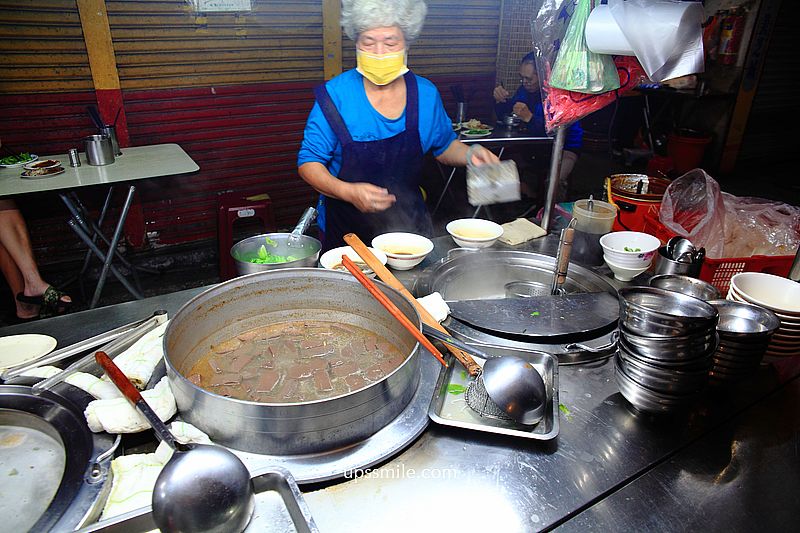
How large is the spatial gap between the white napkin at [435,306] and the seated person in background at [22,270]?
4.26 meters

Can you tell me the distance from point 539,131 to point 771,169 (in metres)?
7.52

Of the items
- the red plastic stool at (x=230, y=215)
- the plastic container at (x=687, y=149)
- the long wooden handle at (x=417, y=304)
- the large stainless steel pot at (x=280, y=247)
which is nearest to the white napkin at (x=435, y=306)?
the long wooden handle at (x=417, y=304)

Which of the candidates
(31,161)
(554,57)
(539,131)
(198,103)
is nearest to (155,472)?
(554,57)

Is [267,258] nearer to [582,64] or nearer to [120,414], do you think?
[120,414]

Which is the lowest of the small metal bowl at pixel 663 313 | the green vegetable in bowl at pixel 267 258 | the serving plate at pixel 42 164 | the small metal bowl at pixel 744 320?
the serving plate at pixel 42 164

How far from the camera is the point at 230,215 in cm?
542

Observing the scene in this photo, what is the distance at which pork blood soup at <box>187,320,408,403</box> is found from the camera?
156 centimetres

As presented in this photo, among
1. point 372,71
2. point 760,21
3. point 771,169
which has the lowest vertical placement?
point 771,169

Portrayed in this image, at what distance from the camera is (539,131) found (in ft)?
20.2

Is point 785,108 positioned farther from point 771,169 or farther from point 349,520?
point 349,520

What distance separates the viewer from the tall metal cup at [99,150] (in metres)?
4.32

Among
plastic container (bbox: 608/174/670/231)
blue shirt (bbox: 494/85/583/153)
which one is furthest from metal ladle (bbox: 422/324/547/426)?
blue shirt (bbox: 494/85/583/153)

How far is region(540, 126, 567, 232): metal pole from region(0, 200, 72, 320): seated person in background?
4.50 meters

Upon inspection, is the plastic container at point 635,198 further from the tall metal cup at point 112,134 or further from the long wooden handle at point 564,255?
the tall metal cup at point 112,134
